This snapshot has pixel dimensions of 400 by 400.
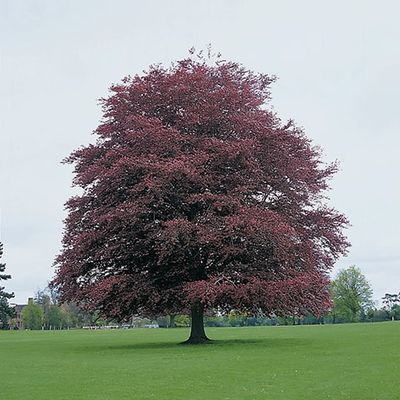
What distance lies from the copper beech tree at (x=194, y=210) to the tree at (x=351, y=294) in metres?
89.3

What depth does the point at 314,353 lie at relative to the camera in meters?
27.6

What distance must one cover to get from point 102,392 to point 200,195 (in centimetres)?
1676

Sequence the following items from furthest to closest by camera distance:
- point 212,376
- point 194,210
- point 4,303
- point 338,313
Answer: point 338,313, point 4,303, point 194,210, point 212,376

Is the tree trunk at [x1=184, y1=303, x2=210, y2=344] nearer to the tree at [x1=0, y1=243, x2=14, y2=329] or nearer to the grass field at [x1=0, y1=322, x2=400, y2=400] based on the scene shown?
the grass field at [x1=0, y1=322, x2=400, y2=400]

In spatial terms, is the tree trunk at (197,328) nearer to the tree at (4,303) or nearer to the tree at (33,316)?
the tree at (4,303)

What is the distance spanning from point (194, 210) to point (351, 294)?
95.2 meters

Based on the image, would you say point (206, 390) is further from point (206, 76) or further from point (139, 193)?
point (206, 76)

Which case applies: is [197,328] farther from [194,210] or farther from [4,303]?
[4,303]

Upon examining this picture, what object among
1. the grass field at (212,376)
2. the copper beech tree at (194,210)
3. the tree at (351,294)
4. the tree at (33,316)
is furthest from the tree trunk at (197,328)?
the tree at (33,316)

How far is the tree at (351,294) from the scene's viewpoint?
124 m

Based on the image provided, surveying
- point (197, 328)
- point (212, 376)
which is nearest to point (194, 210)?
point (197, 328)

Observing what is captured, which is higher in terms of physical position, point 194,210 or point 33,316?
point 194,210

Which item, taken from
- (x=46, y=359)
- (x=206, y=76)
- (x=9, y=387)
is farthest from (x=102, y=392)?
(x=206, y=76)

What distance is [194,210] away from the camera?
34.9 metres
